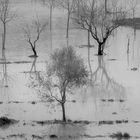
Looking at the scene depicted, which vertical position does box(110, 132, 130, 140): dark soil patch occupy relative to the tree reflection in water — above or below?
below

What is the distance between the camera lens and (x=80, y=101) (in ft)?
118

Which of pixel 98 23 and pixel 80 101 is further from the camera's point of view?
pixel 98 23

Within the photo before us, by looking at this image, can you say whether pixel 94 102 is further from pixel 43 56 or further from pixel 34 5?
pixel 34 5

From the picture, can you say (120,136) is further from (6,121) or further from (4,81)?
(4,81)

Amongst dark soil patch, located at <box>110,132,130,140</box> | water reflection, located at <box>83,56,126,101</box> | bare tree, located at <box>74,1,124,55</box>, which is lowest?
dark soil patch, located at <box>110,132,130,140</box>

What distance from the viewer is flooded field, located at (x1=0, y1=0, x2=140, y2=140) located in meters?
28.9

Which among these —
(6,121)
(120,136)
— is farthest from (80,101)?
(120,136)

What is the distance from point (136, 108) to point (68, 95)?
6.76m

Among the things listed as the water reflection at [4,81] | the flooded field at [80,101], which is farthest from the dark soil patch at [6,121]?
the water reflection at [4,81]

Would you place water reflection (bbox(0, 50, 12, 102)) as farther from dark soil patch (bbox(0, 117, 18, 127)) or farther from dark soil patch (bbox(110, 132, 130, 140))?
dark soil patch (bbox(110, 132, 130, 140))

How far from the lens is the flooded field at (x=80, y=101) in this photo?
28.9 m

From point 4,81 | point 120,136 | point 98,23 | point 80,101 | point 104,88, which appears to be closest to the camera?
point 120,136

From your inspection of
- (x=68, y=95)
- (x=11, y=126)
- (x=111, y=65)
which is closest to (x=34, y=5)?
(x=111, y=65)

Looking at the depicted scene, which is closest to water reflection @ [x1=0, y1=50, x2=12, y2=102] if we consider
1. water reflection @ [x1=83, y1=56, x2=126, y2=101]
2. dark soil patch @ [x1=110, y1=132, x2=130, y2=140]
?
water reflection @ [x1=83, y1=56, x2=126, y2=101]
